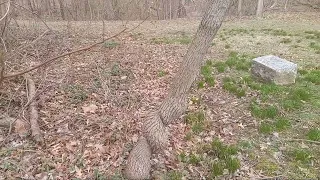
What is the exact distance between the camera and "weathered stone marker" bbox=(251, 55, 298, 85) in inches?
233

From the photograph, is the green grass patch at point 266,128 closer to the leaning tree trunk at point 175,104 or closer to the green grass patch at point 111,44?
the leaning tree trunk at point 175,104

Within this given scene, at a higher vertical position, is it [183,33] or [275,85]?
[183,33]

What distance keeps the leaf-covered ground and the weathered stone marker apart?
0.22 metres

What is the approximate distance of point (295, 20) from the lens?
14.4 m

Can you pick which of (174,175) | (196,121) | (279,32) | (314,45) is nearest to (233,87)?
(196,121)

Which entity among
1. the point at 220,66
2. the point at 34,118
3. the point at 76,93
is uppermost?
the point at 220,66

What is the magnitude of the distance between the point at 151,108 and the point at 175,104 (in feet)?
2.36

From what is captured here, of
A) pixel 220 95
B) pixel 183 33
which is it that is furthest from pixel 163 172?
pixel 183 33

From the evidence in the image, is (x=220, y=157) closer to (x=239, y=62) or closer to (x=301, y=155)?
(x=301, y=155)

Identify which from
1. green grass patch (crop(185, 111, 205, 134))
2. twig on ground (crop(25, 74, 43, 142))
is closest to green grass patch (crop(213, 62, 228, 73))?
green grass patch (crop(185, 111, 205, 134))

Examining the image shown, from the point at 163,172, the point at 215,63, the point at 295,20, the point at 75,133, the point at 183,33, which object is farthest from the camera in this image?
the point at 295,20

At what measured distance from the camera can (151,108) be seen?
202 inches

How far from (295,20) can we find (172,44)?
855cm

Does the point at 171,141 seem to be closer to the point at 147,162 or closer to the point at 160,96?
the point at 147,162
